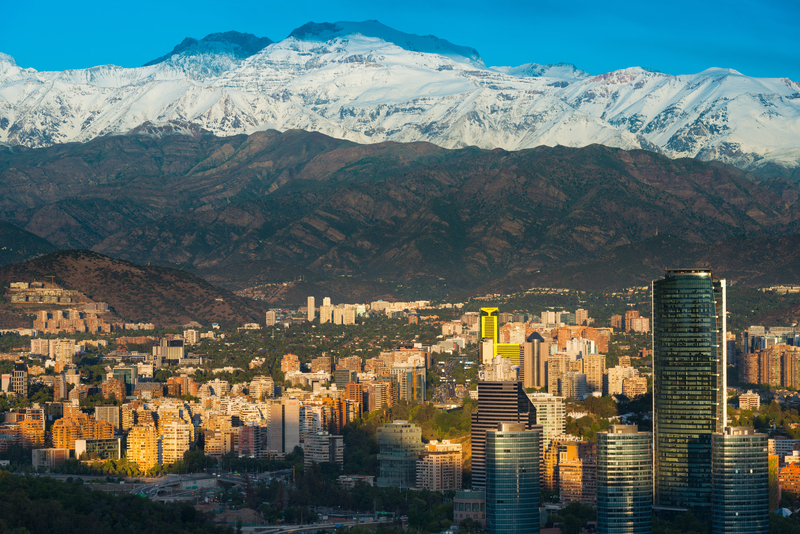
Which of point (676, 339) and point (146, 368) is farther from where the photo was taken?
point (146, 368)

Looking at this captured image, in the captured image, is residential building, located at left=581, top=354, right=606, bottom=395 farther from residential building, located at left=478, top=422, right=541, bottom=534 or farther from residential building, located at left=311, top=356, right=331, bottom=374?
residential building, located at left=478, top=422, right=541, bottom=534

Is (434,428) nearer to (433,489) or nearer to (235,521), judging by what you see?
(433,489)

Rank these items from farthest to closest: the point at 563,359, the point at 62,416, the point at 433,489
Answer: the point at 563,359 < the point at 62,416 < the point at 433,489

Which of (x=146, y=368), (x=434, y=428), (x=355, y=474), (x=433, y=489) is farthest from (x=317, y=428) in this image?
(x=146, y=368)

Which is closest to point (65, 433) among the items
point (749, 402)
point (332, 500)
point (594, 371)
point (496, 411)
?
point (332, 500)

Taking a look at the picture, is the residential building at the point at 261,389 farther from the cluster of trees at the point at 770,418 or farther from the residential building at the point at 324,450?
the cluster of trees at the point at 770,418

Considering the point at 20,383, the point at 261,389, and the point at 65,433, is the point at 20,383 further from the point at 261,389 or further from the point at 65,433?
the point at 65,433

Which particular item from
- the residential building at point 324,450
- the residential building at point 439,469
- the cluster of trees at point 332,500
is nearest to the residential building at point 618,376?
the residential building at point 324,450
